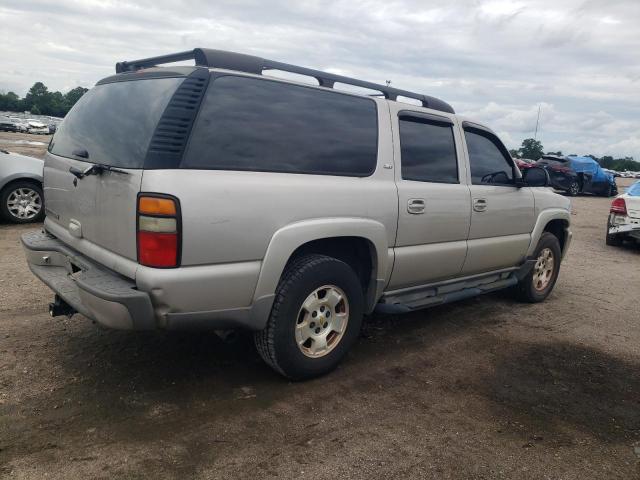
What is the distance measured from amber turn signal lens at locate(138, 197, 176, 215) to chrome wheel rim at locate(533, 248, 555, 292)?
4232 mm

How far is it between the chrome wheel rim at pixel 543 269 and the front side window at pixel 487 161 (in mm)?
1150

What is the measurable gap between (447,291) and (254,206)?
90.2 inches

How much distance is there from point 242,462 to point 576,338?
11.4 ft

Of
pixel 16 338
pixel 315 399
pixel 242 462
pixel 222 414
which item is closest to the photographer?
pixel 242 462

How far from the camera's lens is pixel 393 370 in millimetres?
3910

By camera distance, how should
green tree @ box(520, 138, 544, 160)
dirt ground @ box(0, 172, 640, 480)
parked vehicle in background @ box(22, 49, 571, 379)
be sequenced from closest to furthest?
dirt ground @ box(0, 172, 640, 480), parked vehicle in background @ box(22, 49, 571, 379), green tree @ box(520, 138, 544, 160)

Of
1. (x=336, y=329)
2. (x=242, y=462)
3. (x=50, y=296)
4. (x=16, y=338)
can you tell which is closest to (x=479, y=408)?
(x=336, y=329)

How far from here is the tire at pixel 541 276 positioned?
571cm

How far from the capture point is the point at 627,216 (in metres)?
9.44

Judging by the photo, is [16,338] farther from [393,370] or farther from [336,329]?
[393,370]

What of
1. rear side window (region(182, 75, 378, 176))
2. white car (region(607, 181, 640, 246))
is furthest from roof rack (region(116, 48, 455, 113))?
white car (region(607, 181, 640, 246))

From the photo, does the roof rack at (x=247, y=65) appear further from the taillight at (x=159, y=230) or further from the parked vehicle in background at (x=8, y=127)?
the parked vehicle in background at (x=8, y=127)

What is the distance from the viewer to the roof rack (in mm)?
3186

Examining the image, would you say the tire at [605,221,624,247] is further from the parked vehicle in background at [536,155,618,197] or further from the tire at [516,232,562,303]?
the parked vehicle in background at [536,155,618,197]
